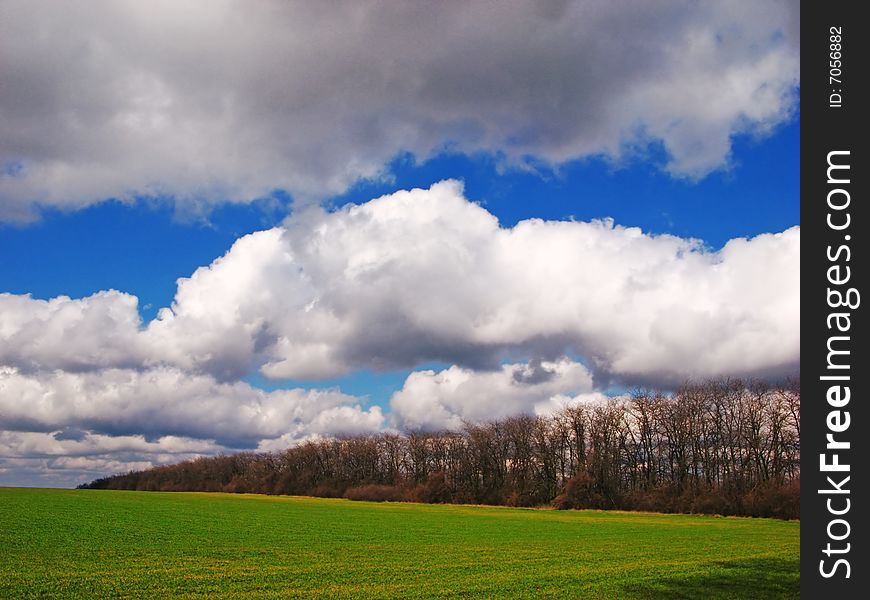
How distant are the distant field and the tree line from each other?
53.7m

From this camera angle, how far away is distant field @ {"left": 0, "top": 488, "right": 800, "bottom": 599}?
24.5 meters

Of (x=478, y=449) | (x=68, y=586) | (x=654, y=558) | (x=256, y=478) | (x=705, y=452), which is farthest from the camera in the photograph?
(x=256, y=478)

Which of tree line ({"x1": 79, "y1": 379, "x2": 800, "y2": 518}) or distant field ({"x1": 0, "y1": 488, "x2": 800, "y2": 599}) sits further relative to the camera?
tree line ({"x1": 79, "y1": 379, "x2": 800, "y2": 518})

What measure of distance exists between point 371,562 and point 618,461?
94241 mm

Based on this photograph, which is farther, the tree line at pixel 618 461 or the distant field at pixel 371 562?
the tree line at pixel 618 461

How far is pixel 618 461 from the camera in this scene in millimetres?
118812

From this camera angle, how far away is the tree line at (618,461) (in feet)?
334

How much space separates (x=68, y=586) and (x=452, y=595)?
13.3 meters

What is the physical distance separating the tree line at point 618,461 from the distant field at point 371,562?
53.7m
